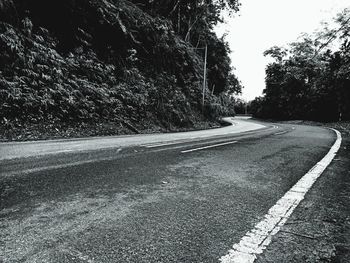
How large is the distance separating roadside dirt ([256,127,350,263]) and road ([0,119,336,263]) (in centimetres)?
33

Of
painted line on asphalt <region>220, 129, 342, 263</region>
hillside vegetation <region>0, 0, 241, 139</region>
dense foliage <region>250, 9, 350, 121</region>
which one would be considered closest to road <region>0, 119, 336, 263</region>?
painted line on asphalt <region>220, 129, 342, 263</region>

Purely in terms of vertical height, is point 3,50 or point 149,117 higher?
point 3,50

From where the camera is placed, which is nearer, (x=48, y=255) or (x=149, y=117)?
(x=48, y=255)

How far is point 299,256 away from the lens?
193 cm

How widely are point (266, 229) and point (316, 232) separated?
0.47 metres

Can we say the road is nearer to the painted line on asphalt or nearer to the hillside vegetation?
the painted line on asphalt

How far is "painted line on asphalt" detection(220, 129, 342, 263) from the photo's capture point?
1911 millimetres

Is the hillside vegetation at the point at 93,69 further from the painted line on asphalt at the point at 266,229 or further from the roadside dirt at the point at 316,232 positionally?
the roadside dirt at the point at 316,232

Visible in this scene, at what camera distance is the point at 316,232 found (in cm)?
236

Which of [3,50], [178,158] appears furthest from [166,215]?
[3,50]

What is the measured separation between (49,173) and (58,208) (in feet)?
5.50

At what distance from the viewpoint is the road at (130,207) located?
6.40 ft

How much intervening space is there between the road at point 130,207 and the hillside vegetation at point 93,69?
23.7 ft

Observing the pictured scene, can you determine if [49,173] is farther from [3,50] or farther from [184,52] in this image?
[184,52]
